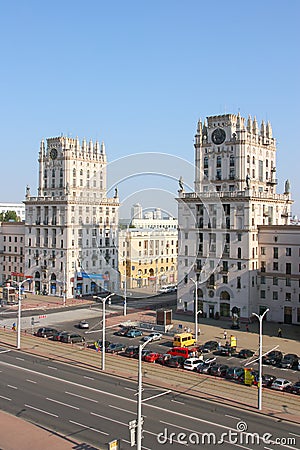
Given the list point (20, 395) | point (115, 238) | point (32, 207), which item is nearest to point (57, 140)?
point (32, 207)

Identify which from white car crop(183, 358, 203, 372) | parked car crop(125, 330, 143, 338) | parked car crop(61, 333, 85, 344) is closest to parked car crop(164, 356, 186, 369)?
white car crop(183, 358, 203, 372)

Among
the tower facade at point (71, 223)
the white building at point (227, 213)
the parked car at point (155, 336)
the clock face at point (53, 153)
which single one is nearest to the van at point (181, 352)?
the parked car at point (155, 336)

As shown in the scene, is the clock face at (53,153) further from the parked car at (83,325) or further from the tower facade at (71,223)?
the parked car at (83,325)

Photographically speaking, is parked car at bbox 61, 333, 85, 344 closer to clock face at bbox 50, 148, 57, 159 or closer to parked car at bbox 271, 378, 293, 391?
parked car at bbox 271, 378, 293, 391

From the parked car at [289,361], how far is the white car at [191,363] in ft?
29.4

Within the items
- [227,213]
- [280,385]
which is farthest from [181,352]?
[227,213]

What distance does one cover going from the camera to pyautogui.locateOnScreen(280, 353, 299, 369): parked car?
54.4 metres

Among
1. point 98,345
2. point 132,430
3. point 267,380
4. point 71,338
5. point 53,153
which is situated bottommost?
point 267,380

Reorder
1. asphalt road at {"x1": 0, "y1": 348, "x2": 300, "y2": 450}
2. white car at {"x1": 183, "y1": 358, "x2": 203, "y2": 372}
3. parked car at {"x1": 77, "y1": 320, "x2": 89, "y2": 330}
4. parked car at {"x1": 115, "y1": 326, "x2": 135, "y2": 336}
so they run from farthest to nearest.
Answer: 1. parked car at {"x1": 77, "y1": 320, "x2": 89, "y2": 330}
2. parked car at {"x1": 115, "y1": 326, "x2": 135, "y2": 336}
3. white car at {"x1": 183, "y1": 358, "x2": 203, "y2": 372}
4. asphalt road at {"x1": 0, "y1": 348, "x2": 300, "y2": 450}

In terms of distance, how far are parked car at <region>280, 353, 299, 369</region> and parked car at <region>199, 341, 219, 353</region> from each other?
28.7 ft

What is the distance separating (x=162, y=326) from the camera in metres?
73.7

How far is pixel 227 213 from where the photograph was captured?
8288cm

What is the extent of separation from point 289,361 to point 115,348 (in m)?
19.2

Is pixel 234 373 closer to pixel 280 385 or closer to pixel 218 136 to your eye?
pixel 280 385
